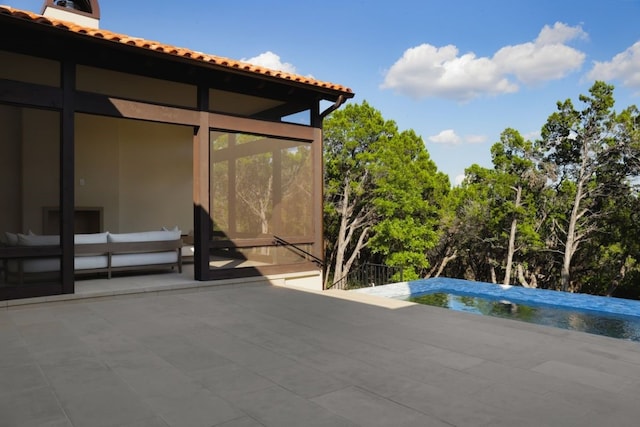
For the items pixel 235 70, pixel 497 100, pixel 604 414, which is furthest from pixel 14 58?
pixel 497 100

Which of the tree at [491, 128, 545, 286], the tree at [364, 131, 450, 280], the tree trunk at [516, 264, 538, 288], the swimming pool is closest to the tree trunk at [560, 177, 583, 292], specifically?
the tree at [491, 128, 545, 286]

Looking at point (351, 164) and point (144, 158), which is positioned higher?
point (351, 164)

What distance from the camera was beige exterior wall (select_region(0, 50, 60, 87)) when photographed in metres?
5.44

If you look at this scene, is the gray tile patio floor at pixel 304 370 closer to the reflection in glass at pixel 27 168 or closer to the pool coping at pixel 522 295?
the pool coping at pixel 522 295

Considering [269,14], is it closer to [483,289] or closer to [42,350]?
[483,289]

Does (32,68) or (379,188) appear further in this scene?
(379,188)

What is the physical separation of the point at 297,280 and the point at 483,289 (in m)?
4.09

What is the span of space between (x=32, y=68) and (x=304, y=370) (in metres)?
5.14

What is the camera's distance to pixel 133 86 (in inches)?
268

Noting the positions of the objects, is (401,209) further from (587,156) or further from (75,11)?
(75,11)

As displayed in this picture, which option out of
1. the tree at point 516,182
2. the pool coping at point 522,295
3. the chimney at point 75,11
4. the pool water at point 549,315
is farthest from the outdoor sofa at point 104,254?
the tree at point 516,182

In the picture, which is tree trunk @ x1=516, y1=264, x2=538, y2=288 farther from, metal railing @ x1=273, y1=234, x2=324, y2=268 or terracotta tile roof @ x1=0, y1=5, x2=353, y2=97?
terracotta tile roof @ x1=0, y1=5, x2=353, y2=97

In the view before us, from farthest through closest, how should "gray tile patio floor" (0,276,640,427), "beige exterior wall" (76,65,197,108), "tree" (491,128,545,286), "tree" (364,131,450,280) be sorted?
"tree" (364,131,450,280)
"tree" (491,128,545,286)
"beige exterior wall" (76,65,197,108)
"gray tile patio floor" (0,276,640,427)

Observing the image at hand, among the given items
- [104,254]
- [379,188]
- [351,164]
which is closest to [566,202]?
[379,188]
